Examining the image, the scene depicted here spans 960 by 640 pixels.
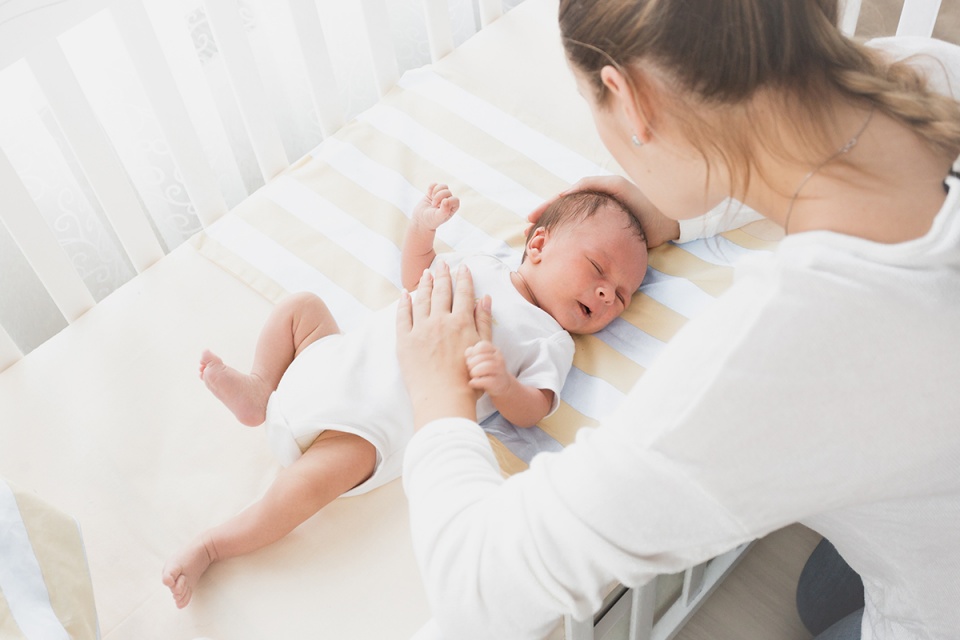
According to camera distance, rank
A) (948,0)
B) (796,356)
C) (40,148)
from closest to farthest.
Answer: (796,356) → (40,148) → (948,0)

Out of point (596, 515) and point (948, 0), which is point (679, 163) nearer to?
point (596, 515)

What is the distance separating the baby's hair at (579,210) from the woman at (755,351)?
44 centimetres

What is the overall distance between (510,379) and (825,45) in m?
0.49

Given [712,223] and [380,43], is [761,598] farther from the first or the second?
[380,43]

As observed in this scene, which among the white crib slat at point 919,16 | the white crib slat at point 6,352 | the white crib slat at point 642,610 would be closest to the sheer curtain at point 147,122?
the white crib slat at point 6,352

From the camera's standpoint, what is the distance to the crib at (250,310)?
3.23ft

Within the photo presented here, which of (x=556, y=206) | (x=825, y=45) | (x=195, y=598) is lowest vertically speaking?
(x=195, y=598)

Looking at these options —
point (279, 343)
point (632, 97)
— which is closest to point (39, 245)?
point (279, 343)

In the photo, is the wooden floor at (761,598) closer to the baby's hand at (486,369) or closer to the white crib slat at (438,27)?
the baby's hand at (486,369)

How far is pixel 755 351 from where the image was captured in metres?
Answer: 0.58

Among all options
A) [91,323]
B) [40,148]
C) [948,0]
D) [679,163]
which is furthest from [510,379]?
[948,0]

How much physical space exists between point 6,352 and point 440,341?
2.14 feet

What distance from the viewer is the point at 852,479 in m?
0.62

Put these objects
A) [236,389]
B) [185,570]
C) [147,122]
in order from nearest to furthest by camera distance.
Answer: [185,570] → [236,389] → [147,122]
